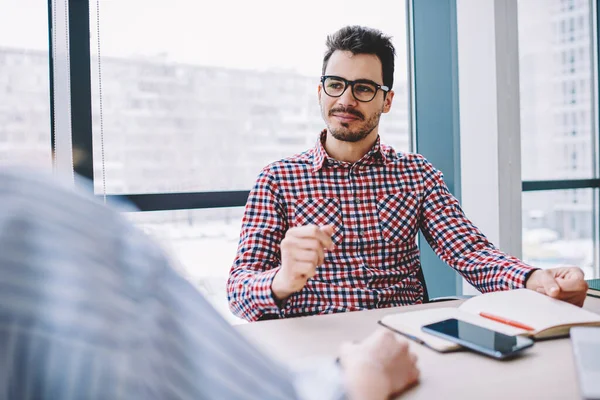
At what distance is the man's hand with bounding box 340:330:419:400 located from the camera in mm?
646

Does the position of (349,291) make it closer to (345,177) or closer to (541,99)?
(345,177)

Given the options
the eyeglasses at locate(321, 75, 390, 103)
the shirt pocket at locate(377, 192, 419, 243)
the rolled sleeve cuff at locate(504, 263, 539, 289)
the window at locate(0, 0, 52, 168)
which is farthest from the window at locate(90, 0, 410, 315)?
the rolled sleeve cuff at locate(504, 263, 539, 289)

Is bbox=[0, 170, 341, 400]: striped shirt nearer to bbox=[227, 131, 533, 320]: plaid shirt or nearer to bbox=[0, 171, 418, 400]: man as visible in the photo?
bbox=[0, 171, 418, 400]: man

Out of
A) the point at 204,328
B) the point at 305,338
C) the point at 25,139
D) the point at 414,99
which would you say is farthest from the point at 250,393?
the point at 414,99

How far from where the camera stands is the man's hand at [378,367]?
0.65 m

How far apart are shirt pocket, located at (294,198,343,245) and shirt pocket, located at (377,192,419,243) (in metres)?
0.15

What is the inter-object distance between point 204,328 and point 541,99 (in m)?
3.44

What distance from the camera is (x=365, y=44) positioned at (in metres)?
1.79

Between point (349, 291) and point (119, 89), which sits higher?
point (119, 89)

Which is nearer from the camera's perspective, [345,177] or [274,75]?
[345,177]

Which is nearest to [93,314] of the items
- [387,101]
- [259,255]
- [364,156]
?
[259,255]

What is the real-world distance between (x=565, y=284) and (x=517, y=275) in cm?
20

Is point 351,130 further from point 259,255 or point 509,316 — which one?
point 509,316

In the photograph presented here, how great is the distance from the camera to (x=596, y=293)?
1.36 meters
